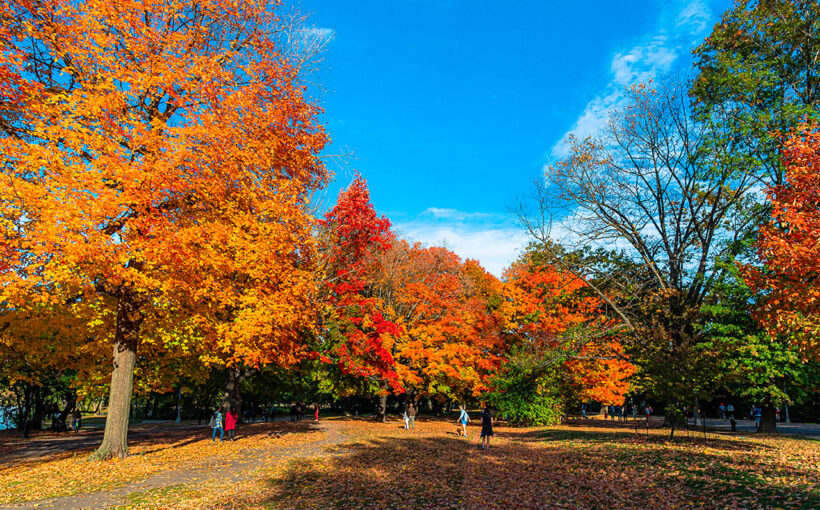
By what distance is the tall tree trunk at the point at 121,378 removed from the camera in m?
12.7

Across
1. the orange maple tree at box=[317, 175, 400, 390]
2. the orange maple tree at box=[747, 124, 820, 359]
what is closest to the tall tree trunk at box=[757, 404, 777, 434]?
the orange maple tree at box=[747, 124, 820, 359]

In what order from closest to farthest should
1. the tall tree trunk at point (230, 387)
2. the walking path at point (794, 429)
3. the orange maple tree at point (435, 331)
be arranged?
the tall tree trunk at point (230, 387) < the walking path at point (794, 429) < the orange maple tree at point (435, 331)

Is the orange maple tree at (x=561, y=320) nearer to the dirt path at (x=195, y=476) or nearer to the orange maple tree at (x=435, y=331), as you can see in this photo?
the orange maple tree at (x=435, y=331)

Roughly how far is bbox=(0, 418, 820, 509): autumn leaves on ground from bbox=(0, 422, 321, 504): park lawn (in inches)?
1.3

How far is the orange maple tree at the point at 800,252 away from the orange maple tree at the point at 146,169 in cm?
1348

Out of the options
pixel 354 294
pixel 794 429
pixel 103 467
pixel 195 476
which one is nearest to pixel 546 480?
pixel 195 476

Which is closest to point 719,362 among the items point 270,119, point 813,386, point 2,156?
point 813,386

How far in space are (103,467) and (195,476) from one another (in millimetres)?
2857

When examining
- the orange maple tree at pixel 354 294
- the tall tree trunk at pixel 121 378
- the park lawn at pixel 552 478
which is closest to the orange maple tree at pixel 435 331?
the orange maple tree at pixel 354 294

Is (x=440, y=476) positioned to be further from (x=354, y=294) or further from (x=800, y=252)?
(x=354, y=294)

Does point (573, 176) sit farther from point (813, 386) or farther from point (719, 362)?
point (813, 386)

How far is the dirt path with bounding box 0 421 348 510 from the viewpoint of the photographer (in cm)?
826

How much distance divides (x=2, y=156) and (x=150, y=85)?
12.4ft

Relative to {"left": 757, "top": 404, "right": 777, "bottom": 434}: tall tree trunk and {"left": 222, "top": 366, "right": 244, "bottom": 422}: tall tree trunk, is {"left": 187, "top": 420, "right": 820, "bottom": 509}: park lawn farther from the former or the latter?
{"left": 757, "top": 404, "right": 777, "bottom": 434}: tall tree trunk
